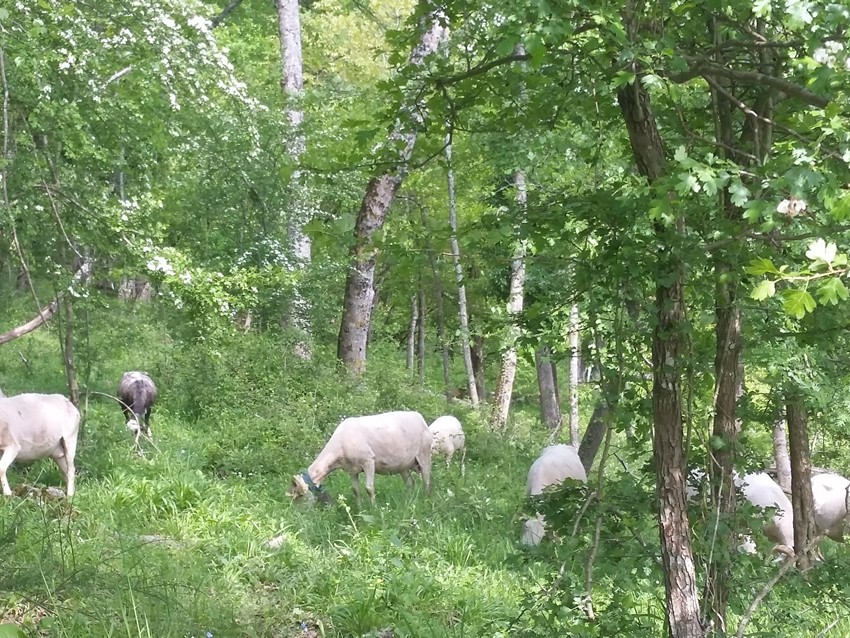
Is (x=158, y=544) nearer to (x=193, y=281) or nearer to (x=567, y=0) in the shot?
(x=193, y=281)

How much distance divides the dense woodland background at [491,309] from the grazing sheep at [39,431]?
42cm

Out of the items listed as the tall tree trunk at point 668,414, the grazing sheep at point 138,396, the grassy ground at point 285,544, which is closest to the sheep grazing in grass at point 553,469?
the grassy ground at point 285,544

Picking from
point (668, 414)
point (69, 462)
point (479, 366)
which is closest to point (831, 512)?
point (668, 414)

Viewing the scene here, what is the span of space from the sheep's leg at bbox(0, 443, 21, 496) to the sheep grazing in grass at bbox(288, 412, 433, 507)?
9.44ft

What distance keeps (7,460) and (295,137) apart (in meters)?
7.67

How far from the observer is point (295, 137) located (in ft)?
46.1

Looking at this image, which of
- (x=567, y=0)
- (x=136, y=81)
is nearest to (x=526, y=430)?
(x=136, y=81)

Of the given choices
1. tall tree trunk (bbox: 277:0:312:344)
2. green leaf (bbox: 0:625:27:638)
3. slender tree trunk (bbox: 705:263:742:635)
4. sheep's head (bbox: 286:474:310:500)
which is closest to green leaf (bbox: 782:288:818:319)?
slender tree trunk (bbox: 705:263:742:635)

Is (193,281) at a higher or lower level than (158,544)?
higher

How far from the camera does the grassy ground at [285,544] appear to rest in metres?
3.88

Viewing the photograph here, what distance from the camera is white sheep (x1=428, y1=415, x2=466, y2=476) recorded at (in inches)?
512

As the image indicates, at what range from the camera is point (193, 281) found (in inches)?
274

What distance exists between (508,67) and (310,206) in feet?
37.3

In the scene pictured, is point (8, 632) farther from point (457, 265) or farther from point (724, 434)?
point (724, 434)
